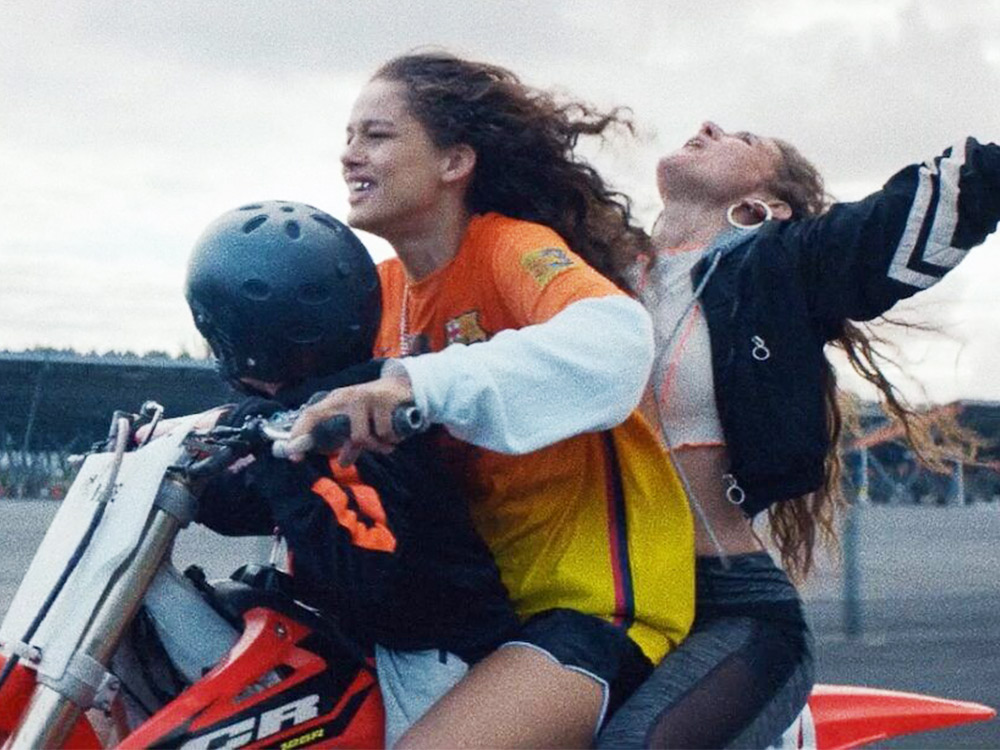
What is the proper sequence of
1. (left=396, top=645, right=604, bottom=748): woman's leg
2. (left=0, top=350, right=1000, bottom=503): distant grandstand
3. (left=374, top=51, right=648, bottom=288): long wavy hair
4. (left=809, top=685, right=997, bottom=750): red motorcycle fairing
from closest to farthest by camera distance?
(left=396, top=645, right=604, bottom=748): woman's leg → (left=374, top=51, right=648, bottom=288): long wavy hair → (left=809, top=685, right=997, bottom=750): red motorcycle fairing → (left=0, top=350, right=1000, bottom=503): distant grandstand

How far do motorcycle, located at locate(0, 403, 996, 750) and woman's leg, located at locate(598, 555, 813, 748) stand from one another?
453 mm

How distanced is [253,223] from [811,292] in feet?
3.57

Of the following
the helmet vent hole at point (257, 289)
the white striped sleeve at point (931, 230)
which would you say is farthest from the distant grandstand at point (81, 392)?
the helmet vent hole at point (257, 289)

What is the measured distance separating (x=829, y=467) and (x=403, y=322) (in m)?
1.01

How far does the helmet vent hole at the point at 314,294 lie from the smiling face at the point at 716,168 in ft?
4.05

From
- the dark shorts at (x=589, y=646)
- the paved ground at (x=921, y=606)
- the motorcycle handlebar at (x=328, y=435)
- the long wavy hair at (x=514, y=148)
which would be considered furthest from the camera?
the paved ground at (x=921, y=606)

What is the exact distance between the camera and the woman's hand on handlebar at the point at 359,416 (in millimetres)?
2459

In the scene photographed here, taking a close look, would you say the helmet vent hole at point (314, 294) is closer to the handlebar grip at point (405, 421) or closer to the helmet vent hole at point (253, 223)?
the helmet vent hole at point (253, 223)

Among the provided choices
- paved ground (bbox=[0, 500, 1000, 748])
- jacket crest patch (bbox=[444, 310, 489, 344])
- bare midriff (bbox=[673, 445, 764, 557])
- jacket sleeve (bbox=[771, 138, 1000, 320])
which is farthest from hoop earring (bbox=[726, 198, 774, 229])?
paved ground (bbox=[0, 500, 1000, 748])

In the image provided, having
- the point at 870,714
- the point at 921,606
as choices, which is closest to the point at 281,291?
the point at 870,714

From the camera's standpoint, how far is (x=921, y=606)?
9352 millimetres

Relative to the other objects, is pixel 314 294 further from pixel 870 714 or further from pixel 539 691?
pixel 870 714

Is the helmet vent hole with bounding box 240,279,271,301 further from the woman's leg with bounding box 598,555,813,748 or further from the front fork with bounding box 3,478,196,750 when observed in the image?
the woman's leg with bounding box 598,555,813,748

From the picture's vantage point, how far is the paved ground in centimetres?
853
